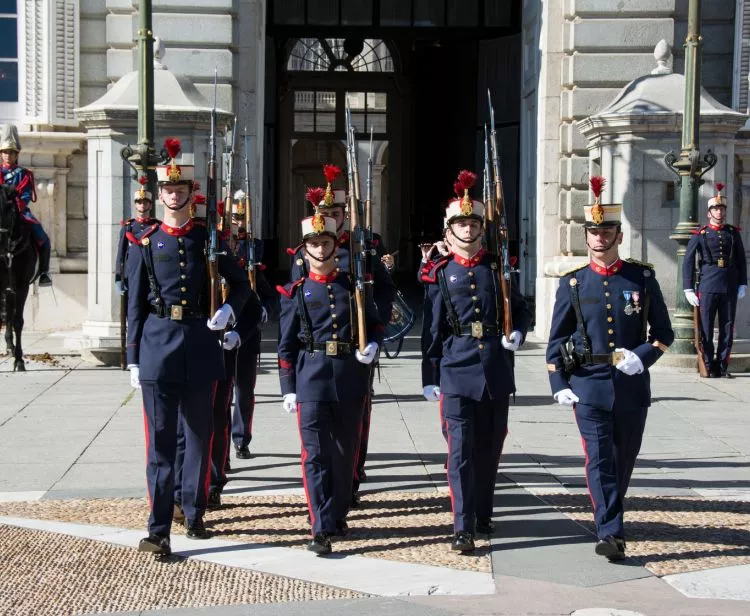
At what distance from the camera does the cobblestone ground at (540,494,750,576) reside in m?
7.39

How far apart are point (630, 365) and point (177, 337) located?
2.39 meters

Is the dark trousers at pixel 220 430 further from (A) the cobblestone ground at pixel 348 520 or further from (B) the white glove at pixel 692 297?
(B) the white glove at pixel 692 297

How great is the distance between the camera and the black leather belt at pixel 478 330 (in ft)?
26.3

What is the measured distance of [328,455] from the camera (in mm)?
7785

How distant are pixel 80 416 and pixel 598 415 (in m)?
5.89

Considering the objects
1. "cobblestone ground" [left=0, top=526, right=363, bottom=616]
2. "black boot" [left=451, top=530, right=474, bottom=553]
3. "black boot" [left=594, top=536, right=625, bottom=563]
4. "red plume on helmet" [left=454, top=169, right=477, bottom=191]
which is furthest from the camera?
"red plume on helmet" [left=454, top=169, right=477, bottom=191]

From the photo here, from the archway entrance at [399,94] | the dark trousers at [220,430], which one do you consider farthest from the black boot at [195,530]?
the archway entrance at [399,94]

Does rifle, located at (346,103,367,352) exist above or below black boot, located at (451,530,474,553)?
above

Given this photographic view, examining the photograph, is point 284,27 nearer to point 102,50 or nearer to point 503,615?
point 102,50

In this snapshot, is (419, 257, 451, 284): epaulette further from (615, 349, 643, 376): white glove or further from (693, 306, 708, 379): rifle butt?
(693, 306, 708, 379): rifle butt

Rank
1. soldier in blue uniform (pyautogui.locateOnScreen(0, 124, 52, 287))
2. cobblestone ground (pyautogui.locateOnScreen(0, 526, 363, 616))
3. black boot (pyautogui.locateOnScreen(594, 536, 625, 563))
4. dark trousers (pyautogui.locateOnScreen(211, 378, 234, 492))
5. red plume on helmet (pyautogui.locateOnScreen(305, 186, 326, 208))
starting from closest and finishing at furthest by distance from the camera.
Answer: cobblestone ground (pyautogui.locateOnScreen(0, 526, 363, 616)) → black boot (pyautogui.locateOnScreen(594, 536, 625, 563)) → red plume on helmet (pyautogui.locateOnScreen(305, 186, 326, 208)) → dark trousers (pyautogui.locateOnScreen(211, 378, 234, 492)) → soldier in blue uniform (pyautogui.locateOnScreen(0, 124, 52, 287))

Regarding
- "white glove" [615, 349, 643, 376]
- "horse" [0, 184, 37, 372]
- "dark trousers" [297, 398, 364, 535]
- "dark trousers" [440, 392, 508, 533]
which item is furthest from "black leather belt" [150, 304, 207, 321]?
"horse" [0, 184, 37, 372]

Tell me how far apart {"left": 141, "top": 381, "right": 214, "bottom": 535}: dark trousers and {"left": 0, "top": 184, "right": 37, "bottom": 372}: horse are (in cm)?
814

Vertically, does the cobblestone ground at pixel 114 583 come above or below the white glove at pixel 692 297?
below
